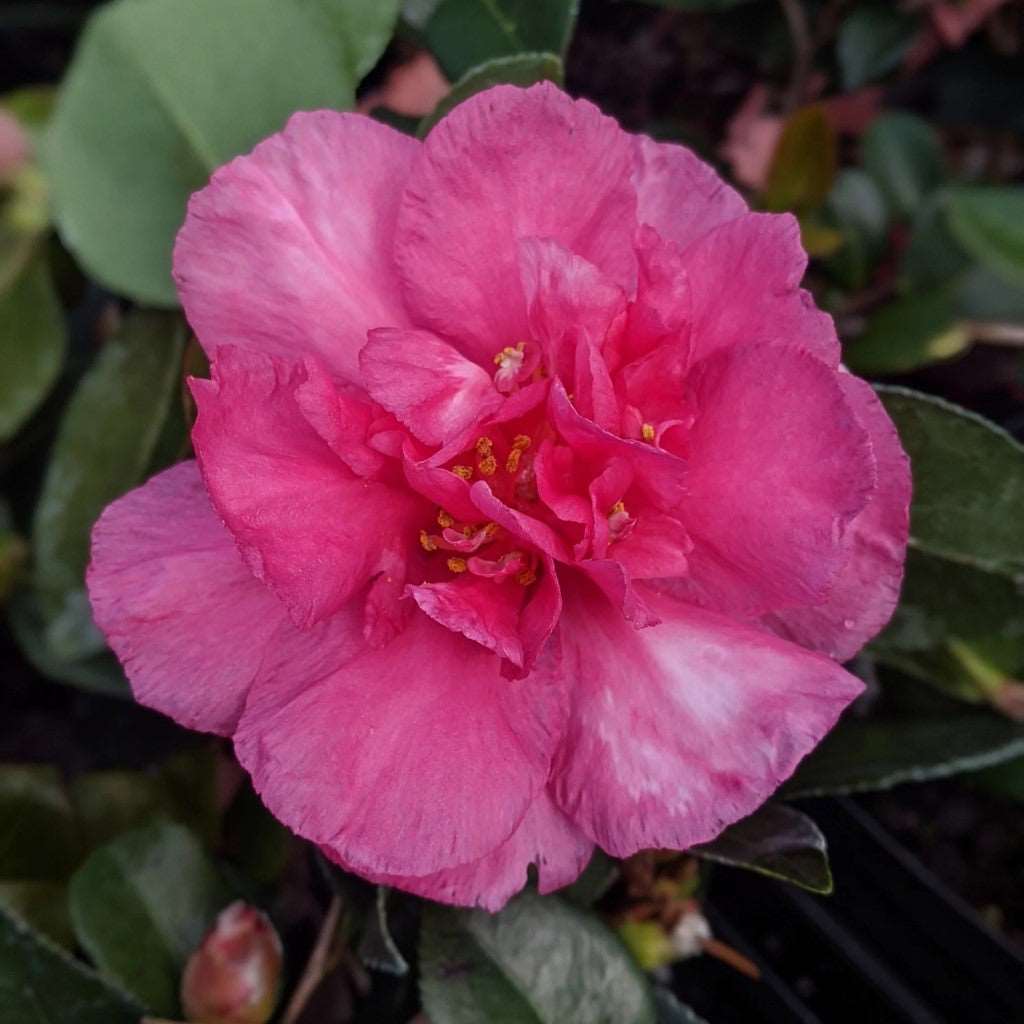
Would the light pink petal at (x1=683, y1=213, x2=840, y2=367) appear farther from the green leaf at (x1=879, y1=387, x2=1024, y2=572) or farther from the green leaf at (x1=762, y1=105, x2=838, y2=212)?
the green leaf at (x1=762, y1=105, x2=838, y2=212)

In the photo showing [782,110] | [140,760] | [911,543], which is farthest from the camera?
[782,110]

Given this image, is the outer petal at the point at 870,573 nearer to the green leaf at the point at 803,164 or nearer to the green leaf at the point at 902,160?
the green leaf at the point at 803,164

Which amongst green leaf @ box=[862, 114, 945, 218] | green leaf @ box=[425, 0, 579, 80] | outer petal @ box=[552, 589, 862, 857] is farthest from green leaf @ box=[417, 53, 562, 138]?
green leaf @ box=[862, 114, 945, 218]

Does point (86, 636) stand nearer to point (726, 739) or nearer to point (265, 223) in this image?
point (265, 223)

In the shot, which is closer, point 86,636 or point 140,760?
point 86,636

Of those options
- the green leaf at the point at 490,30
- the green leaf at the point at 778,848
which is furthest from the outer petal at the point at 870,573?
the green leaf at the point at 490,30

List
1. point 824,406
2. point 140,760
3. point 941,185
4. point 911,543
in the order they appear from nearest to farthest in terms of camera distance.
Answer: point 824,406, point 911,543, point 140,760, point 941,185

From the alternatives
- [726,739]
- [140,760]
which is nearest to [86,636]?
[140,760]
